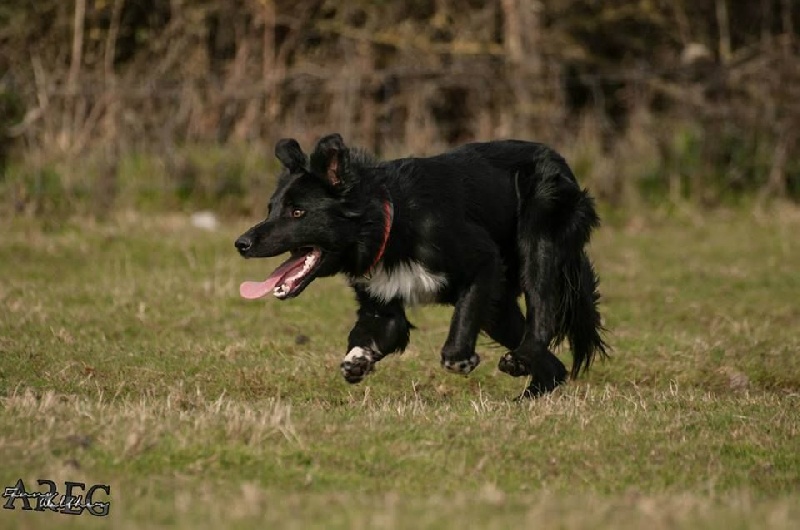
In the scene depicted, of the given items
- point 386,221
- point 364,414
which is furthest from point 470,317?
point 364,414

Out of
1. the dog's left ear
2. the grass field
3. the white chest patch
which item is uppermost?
the dog's left ear

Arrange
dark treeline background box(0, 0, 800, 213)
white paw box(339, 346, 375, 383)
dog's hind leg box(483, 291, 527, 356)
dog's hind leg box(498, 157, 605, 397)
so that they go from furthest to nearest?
dark treeline background box(0, 0, 800, 213)
dog's hind leg box(483, 291, 527, 356)
dog's hind leg box(498, 157, 605, 397)
white paw box(339, 346, 375, 383)

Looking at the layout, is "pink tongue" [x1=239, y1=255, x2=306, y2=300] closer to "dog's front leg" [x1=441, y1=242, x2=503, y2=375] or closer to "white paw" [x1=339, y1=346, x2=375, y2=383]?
"white paw" [x1=339, y1=346, x2=375, y2=383]

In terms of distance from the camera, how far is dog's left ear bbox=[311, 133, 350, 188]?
6.82m

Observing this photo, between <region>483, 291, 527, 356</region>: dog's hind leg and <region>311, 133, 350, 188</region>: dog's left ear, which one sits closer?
<region>311, 133, 350, 188</region>: dog's left ear

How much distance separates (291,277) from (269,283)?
0.15 meters

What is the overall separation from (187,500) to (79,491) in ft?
1.47

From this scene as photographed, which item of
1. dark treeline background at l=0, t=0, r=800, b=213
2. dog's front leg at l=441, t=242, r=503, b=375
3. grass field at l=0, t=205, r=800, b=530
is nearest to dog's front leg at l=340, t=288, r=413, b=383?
grass field at l=0, t=205, r=800, b=530

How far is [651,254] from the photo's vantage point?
1434 centimetres

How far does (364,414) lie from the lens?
21.4 feet

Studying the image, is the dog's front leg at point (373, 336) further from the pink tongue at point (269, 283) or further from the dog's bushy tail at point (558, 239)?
the dog's bushy tail at point (558, 239)

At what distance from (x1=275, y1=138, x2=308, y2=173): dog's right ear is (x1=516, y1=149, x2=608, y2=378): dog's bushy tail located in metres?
1.38

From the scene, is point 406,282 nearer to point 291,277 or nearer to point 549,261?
point 291,277

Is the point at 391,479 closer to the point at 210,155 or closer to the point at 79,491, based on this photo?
the point at 79,491
